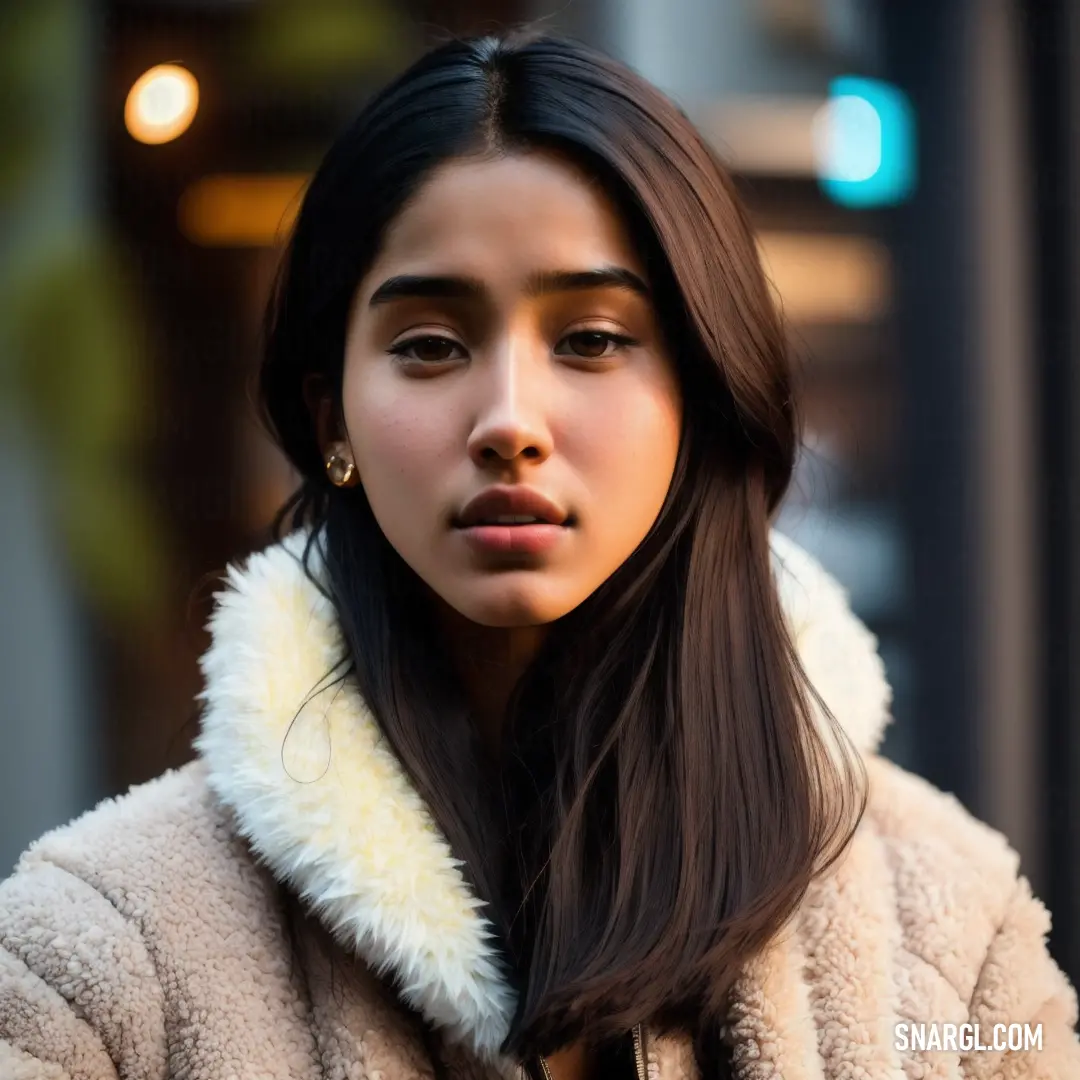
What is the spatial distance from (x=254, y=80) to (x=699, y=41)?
2.92 feet

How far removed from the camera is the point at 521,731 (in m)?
1.47

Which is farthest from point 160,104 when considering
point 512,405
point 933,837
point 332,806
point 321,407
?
point 933,837

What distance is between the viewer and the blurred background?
2576 millimetres

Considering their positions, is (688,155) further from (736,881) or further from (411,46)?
(411,46)

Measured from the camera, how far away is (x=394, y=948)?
1.25 metres

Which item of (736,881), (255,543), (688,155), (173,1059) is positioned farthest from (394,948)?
(255,543)

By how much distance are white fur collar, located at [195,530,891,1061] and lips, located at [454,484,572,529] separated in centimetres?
25

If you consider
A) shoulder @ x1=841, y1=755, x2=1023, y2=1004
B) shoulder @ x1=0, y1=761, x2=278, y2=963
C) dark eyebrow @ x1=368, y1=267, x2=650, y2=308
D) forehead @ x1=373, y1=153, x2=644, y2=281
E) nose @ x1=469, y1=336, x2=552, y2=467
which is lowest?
shoulder @ x1=841, y1=755, x2=1023, y2=1004

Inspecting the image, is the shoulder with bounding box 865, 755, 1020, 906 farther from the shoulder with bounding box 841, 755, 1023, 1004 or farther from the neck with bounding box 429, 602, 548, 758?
the neck with bounding box 429, 602, 548, 758

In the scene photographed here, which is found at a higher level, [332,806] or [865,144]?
[865,144]

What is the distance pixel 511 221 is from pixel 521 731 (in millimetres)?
541

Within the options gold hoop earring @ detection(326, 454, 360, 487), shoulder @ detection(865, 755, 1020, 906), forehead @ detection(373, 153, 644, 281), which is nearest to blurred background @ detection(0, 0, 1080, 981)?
shoulder @ detection(865, 755, 1020, 906)

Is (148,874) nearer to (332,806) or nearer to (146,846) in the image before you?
(146,846)

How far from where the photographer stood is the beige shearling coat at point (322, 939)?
1252 millimetres
